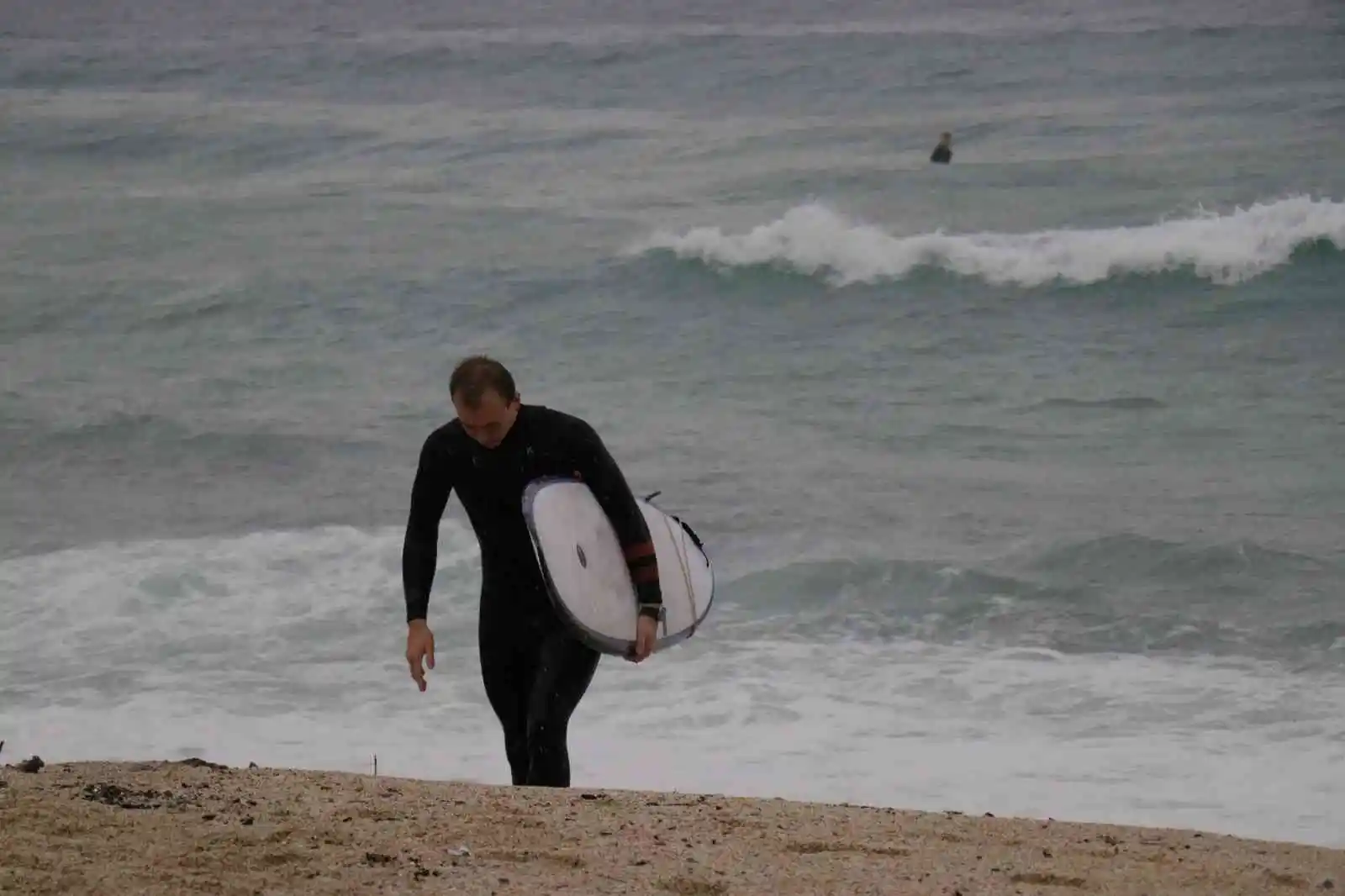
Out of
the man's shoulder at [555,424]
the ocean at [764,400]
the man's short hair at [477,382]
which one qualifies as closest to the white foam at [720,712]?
the ocean at [764,400]

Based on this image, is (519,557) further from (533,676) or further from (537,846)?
(537,846)

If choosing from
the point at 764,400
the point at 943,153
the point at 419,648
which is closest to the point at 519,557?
the point at 419,648

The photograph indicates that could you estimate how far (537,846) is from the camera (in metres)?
4.11

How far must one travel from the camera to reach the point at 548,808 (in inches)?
177

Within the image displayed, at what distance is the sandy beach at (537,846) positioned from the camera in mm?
3814

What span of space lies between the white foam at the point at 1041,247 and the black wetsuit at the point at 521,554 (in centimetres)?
1465

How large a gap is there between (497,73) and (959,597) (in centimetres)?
2776

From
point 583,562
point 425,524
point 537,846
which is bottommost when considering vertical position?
point 537,846

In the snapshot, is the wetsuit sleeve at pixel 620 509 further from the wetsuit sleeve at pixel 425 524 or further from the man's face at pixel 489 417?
the wetsuit sleeve at pixel 425 524

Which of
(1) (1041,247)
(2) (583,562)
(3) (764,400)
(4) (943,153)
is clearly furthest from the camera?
(4) (943,153)

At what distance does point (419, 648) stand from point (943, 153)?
20.9 metres

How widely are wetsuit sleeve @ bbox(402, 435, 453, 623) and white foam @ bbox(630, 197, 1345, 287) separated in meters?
14.7

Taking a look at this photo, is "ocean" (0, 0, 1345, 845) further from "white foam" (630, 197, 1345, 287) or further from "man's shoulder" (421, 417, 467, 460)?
"man's shoulder" (421, 417, 467, 460)

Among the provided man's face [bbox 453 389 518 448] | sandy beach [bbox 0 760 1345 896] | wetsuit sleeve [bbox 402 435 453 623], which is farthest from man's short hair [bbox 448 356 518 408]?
sandy beach [bbox 0 760 1345 896]
